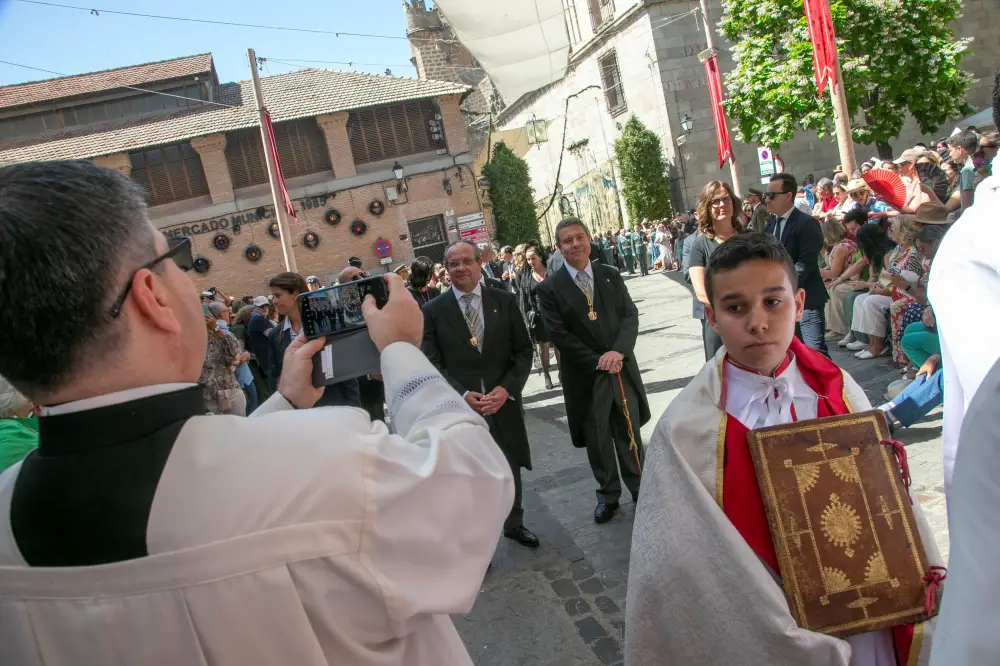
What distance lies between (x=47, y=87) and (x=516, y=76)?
26.8m

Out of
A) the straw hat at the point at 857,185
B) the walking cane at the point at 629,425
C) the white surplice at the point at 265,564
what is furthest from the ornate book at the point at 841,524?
the straw hat at the point at 857,185

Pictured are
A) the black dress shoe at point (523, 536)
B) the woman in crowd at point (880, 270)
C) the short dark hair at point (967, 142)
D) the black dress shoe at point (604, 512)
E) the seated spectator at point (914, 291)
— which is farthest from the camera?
the short dark hair at point (967, 142)

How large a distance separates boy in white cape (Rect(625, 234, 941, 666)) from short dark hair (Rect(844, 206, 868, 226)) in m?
7.98

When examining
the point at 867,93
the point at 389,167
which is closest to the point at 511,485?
Answer: the point at 867,93

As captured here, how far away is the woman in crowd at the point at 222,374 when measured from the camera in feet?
25.5

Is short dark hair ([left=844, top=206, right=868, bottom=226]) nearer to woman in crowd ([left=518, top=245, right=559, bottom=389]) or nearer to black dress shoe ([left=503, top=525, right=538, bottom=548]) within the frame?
woman in crowd ([left=518, top=245, right=559, bottom=389])

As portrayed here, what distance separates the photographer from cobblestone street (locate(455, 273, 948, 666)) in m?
3.77

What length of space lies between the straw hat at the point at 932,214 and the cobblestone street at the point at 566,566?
152 centimetres

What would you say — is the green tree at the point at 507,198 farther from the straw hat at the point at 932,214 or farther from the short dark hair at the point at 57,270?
the short dark hair at the point at 57,270

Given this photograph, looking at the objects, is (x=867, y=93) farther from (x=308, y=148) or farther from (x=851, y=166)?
(x=308, y=148)

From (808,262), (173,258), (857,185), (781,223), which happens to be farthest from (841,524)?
(857,185)

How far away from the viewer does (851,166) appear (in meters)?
13.7

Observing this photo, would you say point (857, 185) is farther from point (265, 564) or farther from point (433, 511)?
point (265, 564)

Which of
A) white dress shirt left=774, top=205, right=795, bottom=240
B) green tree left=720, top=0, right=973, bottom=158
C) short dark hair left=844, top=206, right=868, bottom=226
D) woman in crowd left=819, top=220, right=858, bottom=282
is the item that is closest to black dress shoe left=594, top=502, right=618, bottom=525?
white dress shirt left=774, top=205, right=795, bottom=240
